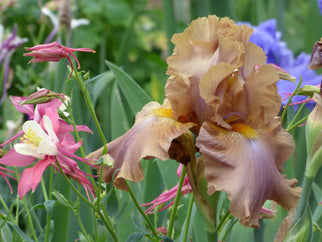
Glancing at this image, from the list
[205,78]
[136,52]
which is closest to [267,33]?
[205,78]

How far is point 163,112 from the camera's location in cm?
46

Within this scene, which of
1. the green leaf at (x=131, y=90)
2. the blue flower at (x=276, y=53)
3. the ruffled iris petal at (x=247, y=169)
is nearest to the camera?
the ruffled iris petal at (x=247, y=169)

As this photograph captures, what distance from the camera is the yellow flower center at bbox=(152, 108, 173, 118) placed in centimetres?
45

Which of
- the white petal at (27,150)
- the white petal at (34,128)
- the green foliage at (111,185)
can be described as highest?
the white petal at (34,128)

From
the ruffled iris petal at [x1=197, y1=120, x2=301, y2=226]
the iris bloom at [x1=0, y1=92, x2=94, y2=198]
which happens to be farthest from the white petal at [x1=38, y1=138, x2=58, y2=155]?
the ruffled iris petal at [x1=197, y1=120, x2=301, y2=226]

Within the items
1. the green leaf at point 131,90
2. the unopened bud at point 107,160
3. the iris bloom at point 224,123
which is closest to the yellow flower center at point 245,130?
the iris bloom at point 224,123

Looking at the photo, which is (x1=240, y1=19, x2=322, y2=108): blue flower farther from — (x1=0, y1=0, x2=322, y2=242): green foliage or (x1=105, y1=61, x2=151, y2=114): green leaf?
(x1=105, y1=61, x2=151, y2=114): green leaf

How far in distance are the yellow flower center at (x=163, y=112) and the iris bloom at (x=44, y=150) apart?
0.07m

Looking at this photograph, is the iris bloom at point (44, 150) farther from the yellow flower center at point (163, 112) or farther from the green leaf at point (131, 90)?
the green leaf at point (131, 90)

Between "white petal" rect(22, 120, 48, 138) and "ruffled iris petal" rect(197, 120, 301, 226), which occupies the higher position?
"white petal" rect(22, 120, 48, 138)

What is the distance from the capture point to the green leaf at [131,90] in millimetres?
747

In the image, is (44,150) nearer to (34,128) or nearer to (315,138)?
(34,128)

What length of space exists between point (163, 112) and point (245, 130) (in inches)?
2.9

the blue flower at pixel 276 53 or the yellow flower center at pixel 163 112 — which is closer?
the yellow flower center at pixel 163 112
